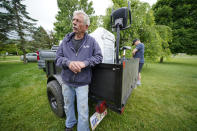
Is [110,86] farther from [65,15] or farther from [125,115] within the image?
[65,15]

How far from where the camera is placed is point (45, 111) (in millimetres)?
2061

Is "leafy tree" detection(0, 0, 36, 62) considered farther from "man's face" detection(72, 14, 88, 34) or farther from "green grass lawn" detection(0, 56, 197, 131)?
"man's face" detection(72, 14, 88, 34)

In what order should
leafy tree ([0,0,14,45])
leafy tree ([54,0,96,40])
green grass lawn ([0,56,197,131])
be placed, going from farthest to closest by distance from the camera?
leafy tree ([54,0,96,40]) < leafy tree ([0,0,14,45]) < green grass lawn ([0,56,197,131])

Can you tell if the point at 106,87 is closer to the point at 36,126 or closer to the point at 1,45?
the point at 36,126

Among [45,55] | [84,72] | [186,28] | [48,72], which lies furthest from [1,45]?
[186,28]

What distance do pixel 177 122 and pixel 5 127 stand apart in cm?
382

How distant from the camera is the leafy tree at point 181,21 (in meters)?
13.6

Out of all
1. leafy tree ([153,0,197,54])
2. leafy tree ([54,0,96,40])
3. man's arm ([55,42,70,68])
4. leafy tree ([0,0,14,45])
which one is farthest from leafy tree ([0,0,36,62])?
leafy tree ([153,0,197,54])

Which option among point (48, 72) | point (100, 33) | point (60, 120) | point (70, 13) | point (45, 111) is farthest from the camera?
point (70, 13)

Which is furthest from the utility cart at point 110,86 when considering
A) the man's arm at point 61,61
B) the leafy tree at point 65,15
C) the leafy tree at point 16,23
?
the leafy tree at point 16,23

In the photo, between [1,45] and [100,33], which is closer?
[100,33]

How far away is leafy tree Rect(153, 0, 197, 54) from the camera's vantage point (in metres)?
13.6

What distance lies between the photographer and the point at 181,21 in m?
14.2

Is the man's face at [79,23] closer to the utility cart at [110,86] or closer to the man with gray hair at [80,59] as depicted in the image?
the man with gray hair at [80,59]
